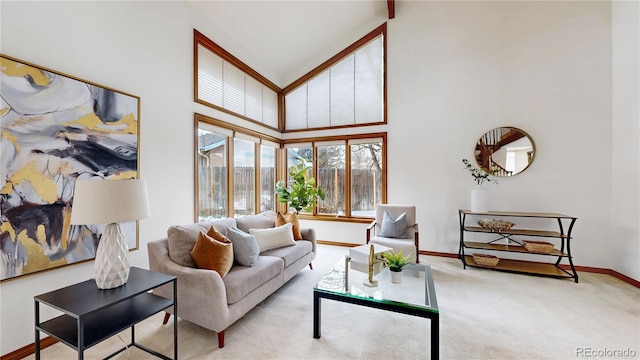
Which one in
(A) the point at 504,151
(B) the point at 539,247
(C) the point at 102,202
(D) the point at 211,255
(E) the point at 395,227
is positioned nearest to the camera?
(C) the point at 102,202

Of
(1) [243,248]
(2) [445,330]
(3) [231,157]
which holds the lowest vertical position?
(2) [445,330]

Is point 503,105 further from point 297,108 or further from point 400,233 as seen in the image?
point 297,108

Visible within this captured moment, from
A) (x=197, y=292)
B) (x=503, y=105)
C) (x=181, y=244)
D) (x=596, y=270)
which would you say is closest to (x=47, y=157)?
(x=181, y=244)

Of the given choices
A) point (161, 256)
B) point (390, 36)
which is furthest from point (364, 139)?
point (161, 256)

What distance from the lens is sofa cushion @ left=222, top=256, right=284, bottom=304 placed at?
2.14 meters

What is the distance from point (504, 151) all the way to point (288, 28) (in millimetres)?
4041

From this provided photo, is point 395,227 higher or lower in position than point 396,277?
higher

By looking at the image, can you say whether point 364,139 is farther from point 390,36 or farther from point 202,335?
point 202,335

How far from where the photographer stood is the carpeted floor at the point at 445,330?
198 cm

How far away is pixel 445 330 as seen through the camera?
2270 mm

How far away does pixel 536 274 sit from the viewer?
3.53 meters

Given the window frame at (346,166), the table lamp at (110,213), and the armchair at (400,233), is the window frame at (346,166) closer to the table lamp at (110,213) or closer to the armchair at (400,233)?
the armchair at (400,233)

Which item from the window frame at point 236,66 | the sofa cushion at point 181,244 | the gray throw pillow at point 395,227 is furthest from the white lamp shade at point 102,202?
the gray throw pillow at point 395,227

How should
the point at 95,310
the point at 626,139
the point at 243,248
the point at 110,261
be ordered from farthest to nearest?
the point at 626,139, the point at 243,248, the point at 110,261, the point at 95,310
